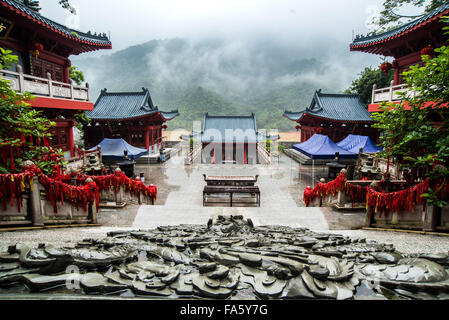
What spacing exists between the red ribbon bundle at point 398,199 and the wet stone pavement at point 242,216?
1.78 ft

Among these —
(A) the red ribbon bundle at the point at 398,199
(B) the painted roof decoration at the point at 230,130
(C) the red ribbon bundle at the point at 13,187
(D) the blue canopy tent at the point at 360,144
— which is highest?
(B) the painted roof decoration at the point at 230,130

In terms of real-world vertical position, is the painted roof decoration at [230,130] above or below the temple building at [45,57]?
below

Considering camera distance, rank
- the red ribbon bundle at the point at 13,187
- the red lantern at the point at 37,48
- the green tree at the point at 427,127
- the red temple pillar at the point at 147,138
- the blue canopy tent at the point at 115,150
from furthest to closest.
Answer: the red temple pillar at the point at 147,138, the blue canopy tent at the point at 115,150, the red lantern at the point at 37,48, the red ribbon bundle at the point at 13,187, the green tree at the point at 427,127

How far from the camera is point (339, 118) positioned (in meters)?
22.3

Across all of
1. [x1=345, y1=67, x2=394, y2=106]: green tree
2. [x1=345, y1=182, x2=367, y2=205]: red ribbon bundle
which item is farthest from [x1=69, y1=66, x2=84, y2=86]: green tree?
[x1=345, y1=67, x2=394, y2=106]: green tree

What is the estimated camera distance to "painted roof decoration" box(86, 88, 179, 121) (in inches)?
880

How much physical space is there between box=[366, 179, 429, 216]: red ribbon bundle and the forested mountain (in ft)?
196

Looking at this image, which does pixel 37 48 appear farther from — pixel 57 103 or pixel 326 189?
pixel 326 189

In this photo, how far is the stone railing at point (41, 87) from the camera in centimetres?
876

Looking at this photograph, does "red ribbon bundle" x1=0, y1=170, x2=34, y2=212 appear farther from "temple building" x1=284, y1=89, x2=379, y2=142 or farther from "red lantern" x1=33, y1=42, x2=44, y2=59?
"temple building" x1=284, y1=89, x2=379, y2=142

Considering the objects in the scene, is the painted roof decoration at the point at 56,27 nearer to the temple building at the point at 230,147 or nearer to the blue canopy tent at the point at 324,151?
the temple building at the point at 230,147

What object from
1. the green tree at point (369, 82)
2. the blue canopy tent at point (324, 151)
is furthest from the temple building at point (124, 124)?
the green tree at point (369, 82)
